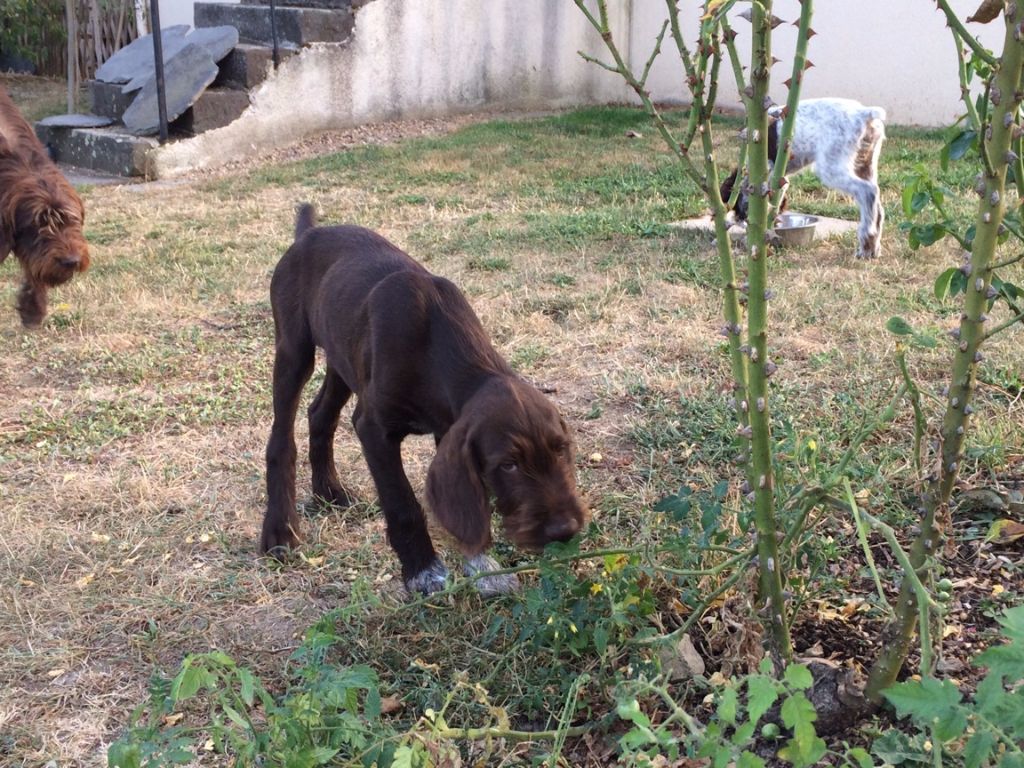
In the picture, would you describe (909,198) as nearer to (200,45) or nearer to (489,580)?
(489,580)

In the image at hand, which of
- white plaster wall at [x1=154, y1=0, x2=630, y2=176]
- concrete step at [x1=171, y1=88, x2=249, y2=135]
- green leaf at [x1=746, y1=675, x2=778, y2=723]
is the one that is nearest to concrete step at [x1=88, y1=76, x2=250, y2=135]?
concrete step at [x1=171, y1=88, x2=249, y2=135]

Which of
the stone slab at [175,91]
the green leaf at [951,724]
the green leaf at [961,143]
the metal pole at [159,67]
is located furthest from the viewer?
the stone slab at [175,91]

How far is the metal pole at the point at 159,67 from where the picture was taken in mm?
9789

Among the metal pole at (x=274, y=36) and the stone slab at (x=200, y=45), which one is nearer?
the stone slab at (x=200, y=45)

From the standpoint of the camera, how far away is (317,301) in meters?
3.57

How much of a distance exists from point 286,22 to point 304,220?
25.5 feet

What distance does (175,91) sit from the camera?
10.5 meters

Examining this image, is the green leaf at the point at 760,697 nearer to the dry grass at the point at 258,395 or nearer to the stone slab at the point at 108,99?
the dry grass at the point at 258,395

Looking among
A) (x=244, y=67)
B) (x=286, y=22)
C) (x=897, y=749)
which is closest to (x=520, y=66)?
(x=286, y=22)

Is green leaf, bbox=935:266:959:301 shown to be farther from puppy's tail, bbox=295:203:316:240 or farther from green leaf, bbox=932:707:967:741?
puppy's tail, bbox=295:203:316:240

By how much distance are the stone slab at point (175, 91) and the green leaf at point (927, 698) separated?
10.1m

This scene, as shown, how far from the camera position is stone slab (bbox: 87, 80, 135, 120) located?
431 inches

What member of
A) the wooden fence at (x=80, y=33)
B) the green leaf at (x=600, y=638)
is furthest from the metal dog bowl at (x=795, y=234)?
the wooden fence at (x=80, y=33)

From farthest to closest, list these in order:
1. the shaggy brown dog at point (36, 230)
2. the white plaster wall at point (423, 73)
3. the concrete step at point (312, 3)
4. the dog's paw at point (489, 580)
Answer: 1. the concrete step at point (312, 3)
2. the white plaster wall at point (423, 73)
3. the shaggy brown dog at point (36, 230)
4. the dog's paw at point (489, 580)
